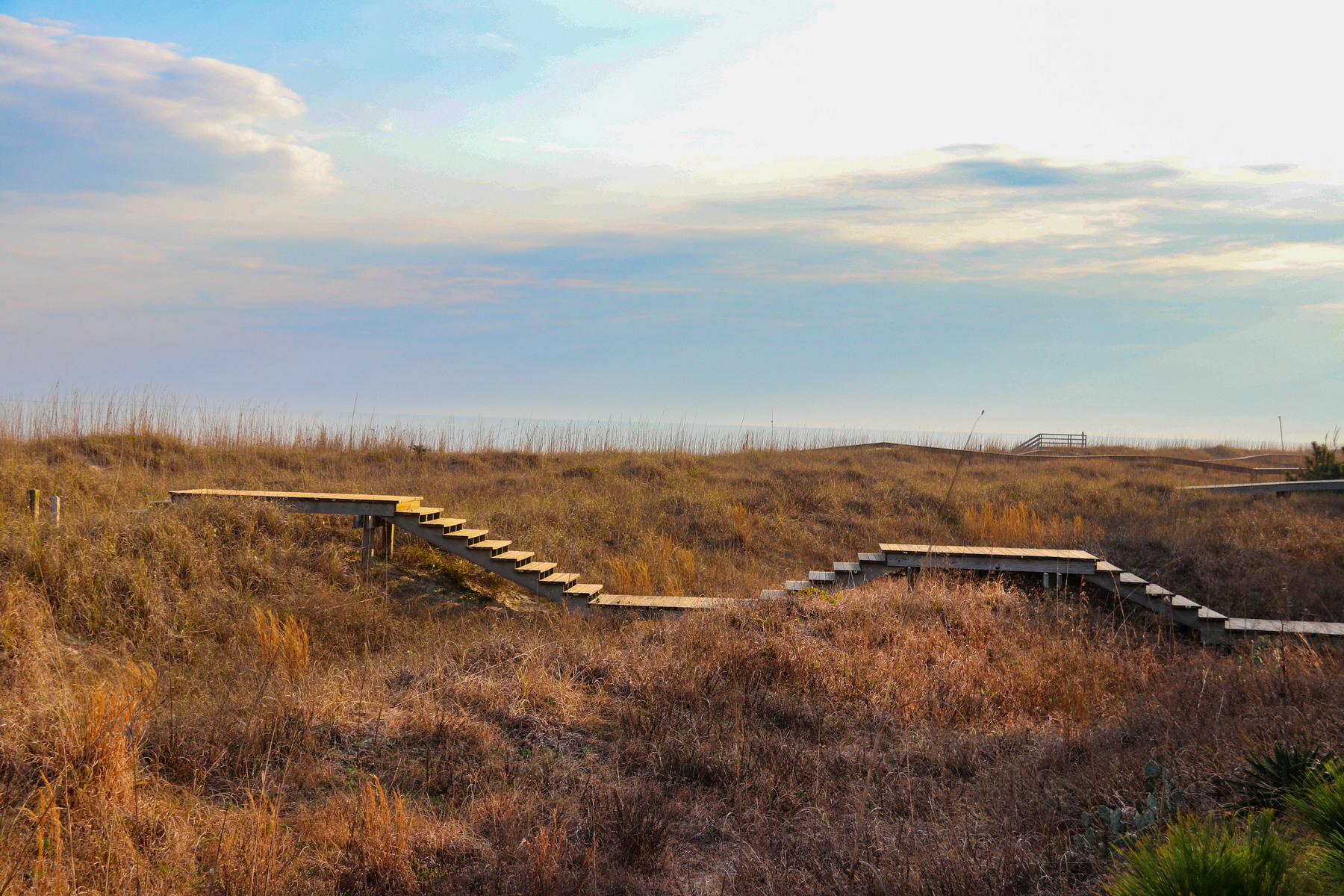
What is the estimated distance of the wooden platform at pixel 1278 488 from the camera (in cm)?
1428

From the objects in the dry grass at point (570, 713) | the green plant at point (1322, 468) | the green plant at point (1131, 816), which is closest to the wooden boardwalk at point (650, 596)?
the dry grass at point (570, 713)

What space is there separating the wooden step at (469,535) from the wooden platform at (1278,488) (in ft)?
48.8

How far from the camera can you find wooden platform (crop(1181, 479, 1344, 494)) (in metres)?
14.3

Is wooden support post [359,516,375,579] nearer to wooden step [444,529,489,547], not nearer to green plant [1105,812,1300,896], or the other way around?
wooden step [444,529,489,547]

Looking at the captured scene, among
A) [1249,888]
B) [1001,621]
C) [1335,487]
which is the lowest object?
[1001,621]

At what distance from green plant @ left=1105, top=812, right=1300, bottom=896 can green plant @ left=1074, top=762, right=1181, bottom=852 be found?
632 mm

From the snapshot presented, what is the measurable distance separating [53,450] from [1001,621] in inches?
701

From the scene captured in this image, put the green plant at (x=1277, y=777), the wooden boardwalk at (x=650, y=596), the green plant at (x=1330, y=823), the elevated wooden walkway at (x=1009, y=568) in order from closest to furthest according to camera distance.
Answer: the green plant at (x=1330, y=823) < the green plant at (x=1277, y=777) < the elevated wooden walkway at (x=1009, y=568) < the wooden boardwalk at (x=650, y=596)

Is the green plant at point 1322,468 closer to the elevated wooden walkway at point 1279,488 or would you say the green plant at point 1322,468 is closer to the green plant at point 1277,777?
the elevated wooden walkway at point 1279,488

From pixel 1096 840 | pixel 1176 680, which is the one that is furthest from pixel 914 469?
pixel 1096 840

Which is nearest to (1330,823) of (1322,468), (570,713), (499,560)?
(570,713)

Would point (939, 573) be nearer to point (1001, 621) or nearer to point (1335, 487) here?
point (1001, 621)

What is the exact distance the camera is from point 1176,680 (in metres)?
5.56

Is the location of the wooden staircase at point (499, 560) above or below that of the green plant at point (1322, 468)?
below
